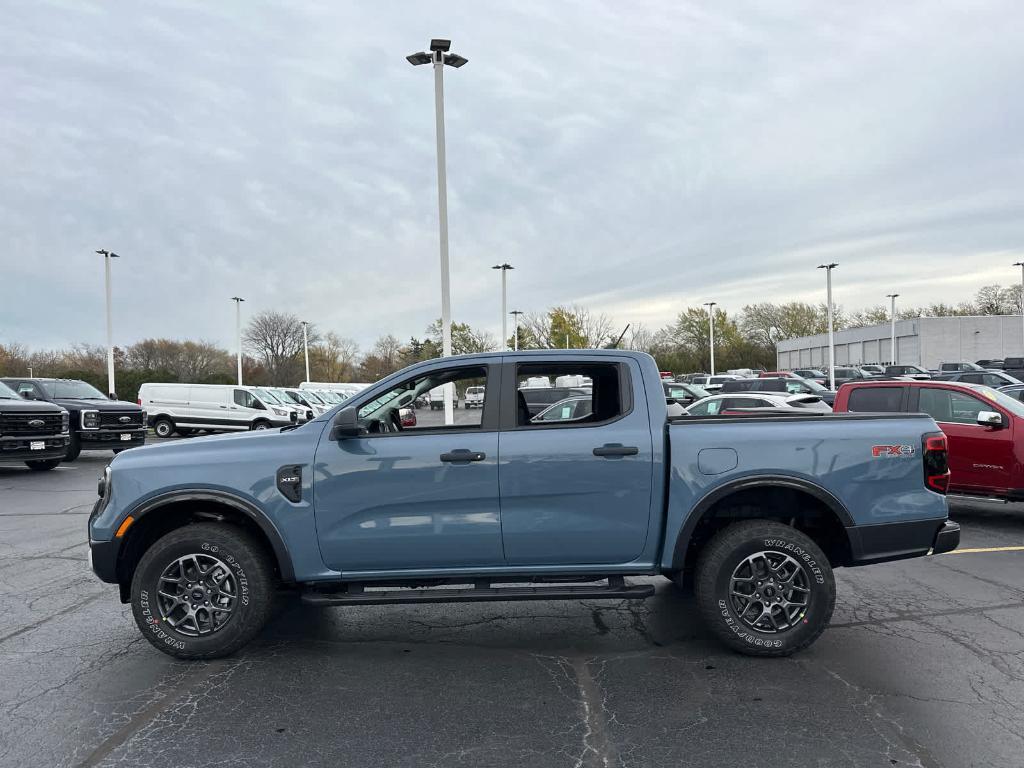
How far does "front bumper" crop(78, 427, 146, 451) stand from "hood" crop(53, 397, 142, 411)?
1.66ft

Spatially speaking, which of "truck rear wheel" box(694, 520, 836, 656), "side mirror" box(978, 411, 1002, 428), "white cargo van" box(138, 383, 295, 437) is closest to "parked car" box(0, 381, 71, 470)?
"white cargo van" box(138, 383, 295, 437)

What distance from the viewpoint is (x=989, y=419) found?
8312mm

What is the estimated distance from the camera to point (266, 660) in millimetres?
4613

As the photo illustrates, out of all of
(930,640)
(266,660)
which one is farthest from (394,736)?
(930,640)

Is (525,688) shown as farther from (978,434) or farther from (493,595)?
(978,434)

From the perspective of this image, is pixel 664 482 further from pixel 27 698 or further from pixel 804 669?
pixel 27 698

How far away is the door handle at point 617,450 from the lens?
4.45m

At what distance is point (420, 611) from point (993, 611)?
4.19 metres

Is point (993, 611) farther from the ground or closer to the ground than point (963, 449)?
closer to the ground

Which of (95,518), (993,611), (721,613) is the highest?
(95,518)

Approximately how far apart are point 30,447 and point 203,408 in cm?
1312

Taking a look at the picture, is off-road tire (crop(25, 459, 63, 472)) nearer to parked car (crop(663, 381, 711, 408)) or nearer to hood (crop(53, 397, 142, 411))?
hood (crop(53, 397, 142, 411))

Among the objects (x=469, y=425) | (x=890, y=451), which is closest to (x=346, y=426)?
(x=469, y=425)

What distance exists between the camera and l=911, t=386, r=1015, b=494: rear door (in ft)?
27.1
